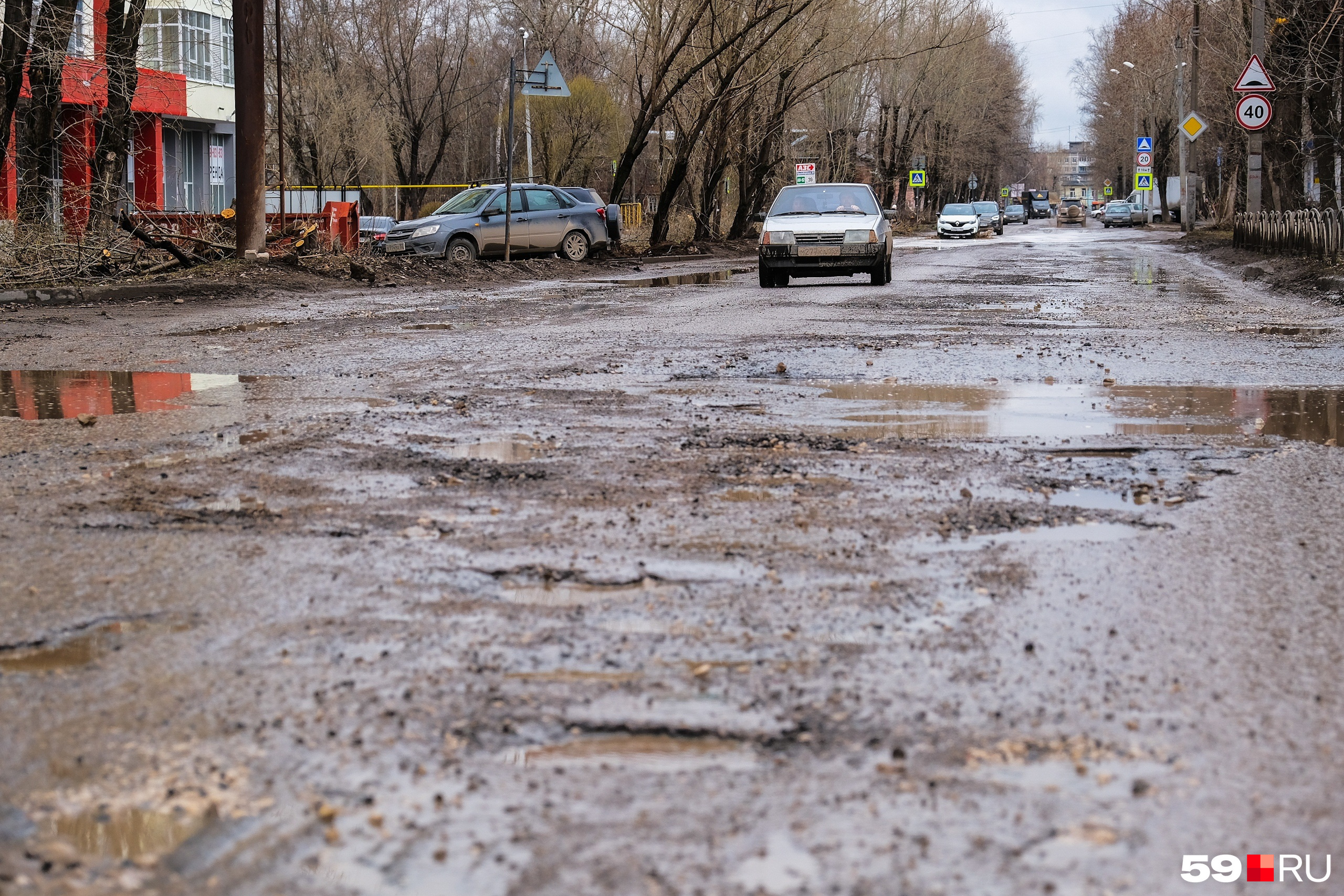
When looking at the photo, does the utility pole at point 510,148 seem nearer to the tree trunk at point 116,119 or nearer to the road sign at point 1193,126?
the tree trunk at point 116,119

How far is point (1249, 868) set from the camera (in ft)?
7.94

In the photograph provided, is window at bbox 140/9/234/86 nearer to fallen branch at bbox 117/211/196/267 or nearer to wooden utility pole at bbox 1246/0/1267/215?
fallen branch at bbox 117/211/196/267

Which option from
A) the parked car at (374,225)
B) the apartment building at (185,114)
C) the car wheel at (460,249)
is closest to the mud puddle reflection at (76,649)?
the car wheel at (460,249)

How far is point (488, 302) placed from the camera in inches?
669

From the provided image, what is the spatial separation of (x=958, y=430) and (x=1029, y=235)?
56.0m

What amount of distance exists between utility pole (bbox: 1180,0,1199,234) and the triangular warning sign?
17.1 metres

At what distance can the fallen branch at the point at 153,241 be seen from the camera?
1877 centimetres

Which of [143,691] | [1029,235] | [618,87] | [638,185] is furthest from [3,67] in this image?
[638,185]

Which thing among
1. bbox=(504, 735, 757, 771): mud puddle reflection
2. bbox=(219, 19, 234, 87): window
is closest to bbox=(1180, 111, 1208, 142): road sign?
bbox=(219, 19, 234, 87): window

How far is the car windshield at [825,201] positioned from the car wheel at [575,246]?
697cm

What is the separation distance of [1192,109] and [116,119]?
3663 cm

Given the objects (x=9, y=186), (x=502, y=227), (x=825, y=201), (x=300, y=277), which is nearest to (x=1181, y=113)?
(x=502, y=227)

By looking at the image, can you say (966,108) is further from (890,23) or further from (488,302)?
(488,302)

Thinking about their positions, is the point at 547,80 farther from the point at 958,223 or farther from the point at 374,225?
the point at 958,223
